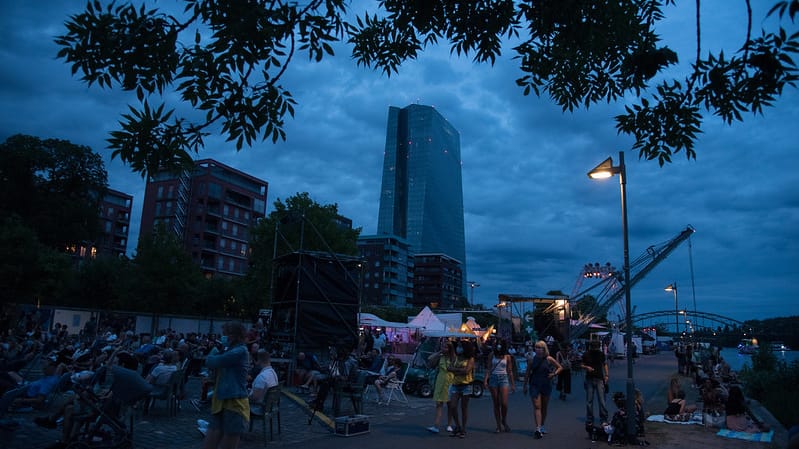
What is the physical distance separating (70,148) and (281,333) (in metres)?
43.8

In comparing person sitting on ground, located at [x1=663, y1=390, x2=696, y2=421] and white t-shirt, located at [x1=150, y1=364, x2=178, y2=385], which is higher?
white t-shirt, located at [x1=150, y1=364, x2=178, y2=385]

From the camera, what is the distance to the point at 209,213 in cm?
6838

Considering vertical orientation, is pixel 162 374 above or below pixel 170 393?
above

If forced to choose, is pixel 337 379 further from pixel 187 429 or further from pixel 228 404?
pixel 228 404

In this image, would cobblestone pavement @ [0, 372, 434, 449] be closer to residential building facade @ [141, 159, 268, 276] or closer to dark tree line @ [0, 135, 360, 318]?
dark tree line @ [0, 135, 360, 318]

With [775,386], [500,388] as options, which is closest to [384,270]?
[775,386]

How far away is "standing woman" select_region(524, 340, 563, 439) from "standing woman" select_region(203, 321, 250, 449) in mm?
5831

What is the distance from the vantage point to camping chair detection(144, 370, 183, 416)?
373 inches

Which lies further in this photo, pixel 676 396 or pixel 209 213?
pixel 209 213

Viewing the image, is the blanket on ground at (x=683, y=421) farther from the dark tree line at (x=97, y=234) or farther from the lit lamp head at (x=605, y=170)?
the dark tree line at (x=97, y=234)

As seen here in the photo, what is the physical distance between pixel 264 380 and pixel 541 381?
16.6 ft

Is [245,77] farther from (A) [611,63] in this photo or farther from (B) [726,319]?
(B) [726,319]

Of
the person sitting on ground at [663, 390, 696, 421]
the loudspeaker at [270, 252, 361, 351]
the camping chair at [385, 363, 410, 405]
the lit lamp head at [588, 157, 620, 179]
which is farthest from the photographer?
the loudspeaker at [270, 252, 361, 351]

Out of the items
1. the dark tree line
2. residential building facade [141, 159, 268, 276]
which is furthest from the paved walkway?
residential building facade [141, 159, 268, 276]
